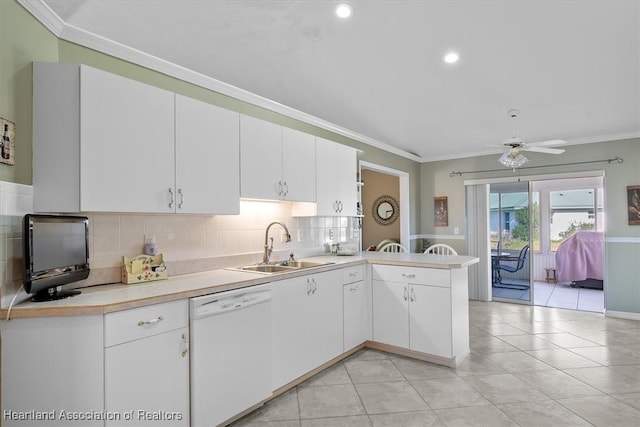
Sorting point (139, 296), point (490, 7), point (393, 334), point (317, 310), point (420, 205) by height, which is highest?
point (490, 7)

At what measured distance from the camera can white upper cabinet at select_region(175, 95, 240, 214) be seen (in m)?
2.29

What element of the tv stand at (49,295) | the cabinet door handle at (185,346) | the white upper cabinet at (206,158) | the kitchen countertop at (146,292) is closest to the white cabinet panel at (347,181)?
the kitchen countertop at (146,292)

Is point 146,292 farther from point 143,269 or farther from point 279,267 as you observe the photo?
point 279,267

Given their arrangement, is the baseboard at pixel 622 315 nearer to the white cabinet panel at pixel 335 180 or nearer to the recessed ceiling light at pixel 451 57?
the white cabinet panel at pixel 335 180

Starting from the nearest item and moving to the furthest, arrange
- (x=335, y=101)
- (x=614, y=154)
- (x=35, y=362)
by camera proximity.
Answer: (x=35, y=362), (x=335, y=101), (x=614, y=154)

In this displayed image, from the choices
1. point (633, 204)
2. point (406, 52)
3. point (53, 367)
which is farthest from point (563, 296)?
point (53, 367)

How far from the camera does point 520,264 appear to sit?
18.9 feet

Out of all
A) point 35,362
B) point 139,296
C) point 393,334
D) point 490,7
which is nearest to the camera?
point 35,362

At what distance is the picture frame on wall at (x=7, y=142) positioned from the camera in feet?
5.44

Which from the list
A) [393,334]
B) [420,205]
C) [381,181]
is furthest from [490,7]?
[381,181]

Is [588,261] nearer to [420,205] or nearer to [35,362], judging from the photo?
[420,205]

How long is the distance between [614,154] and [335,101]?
13.3ft

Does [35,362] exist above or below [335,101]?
below

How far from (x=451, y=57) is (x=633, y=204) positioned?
139 inches
